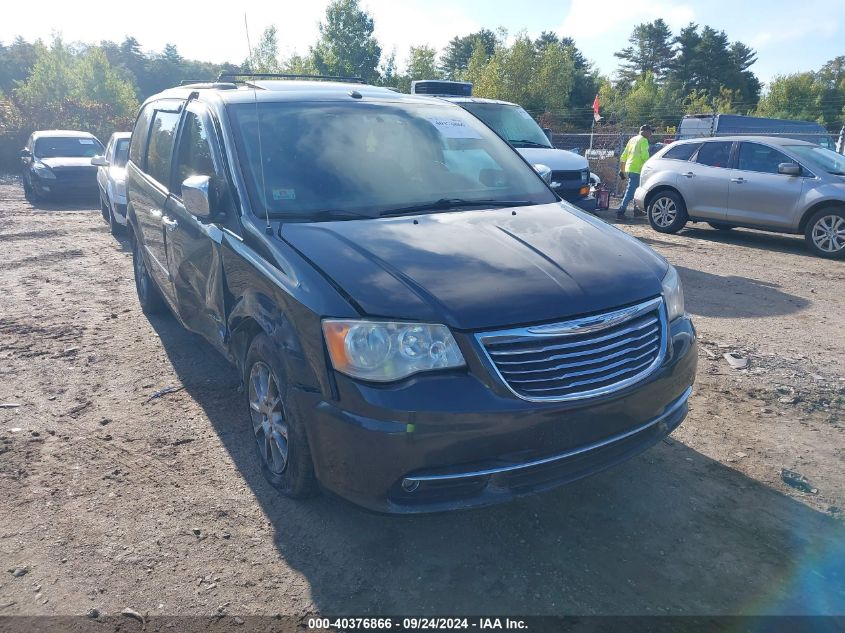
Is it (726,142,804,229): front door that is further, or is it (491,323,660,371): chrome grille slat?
(726,142,804,229): front door

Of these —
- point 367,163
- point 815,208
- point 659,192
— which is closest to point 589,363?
point 367,163

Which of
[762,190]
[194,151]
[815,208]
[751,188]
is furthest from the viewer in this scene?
[751,188]

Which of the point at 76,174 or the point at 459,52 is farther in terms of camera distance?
the point at 459,52

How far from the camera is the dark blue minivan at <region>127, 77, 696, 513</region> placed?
2.52 m

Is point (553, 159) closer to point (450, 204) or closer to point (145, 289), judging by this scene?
point (145, 289)

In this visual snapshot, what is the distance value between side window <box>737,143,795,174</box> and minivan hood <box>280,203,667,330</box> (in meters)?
8.03

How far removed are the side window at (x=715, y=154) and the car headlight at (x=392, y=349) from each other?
969cm

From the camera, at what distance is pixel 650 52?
3408 inches

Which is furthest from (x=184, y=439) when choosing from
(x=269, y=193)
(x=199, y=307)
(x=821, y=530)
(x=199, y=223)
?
(x=821, y=530)

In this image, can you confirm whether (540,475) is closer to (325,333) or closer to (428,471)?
(428,471)

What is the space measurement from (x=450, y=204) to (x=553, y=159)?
23.4 feet

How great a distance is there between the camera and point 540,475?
2652mm

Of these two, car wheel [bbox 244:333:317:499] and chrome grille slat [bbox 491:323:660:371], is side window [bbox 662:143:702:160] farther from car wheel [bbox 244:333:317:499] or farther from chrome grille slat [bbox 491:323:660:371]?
car wheel [bbox 244:333:317:499]

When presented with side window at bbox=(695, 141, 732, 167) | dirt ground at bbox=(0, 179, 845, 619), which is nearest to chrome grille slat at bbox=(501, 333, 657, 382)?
dirt ground at bbox=(0, 179, 845, 619)
